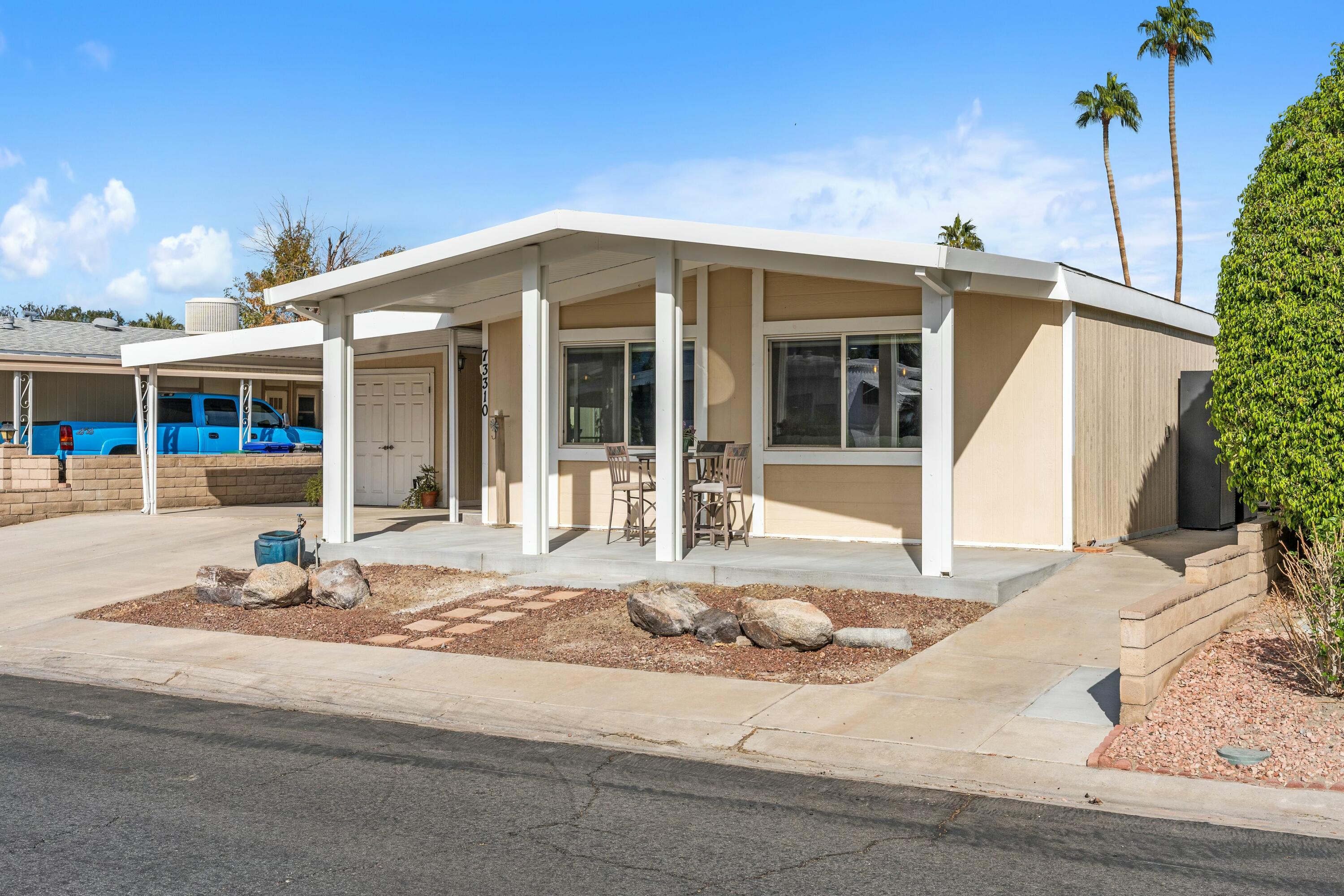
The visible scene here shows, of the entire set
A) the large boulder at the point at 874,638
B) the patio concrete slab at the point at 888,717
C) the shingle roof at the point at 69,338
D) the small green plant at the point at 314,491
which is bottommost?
the patio concrete slab at the point at 888,717

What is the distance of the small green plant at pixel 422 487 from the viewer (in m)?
17.5

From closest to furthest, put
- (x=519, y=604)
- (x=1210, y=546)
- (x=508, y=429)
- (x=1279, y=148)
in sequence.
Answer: (x=1279, y=148), (x=519, y=604), (x=1210, y=546), (x=508, y=429)

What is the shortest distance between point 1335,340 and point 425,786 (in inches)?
289

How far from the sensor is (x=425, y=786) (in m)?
5.45

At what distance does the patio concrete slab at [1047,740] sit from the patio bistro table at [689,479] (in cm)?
532

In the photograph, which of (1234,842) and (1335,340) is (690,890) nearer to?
(1234,842)

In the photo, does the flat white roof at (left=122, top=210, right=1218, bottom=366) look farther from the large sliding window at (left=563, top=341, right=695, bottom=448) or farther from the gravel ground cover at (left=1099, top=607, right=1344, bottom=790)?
the gravel ground cover at (left=1099, top=607, right=1344, bottom=790)

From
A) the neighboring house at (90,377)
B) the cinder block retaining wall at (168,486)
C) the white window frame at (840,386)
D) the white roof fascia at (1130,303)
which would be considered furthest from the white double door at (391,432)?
the white roof fascia at (1130,303)

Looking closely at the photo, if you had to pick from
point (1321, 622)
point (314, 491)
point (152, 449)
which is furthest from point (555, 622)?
point (152, 449)

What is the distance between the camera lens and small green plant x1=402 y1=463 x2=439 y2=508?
57.5ft

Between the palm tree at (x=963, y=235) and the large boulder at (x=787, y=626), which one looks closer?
the large boulder at (x=787, y=626)

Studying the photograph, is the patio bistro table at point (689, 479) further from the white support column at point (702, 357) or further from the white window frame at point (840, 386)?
the white window frame at point (840, 386)

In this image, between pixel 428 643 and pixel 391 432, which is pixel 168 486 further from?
pixel 428 643

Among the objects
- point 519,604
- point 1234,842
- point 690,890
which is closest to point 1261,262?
point 1234,842
